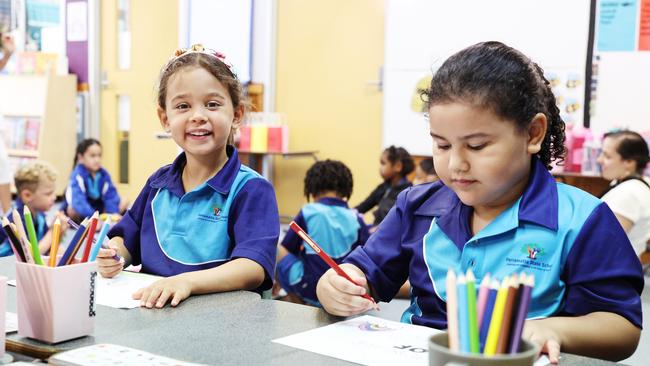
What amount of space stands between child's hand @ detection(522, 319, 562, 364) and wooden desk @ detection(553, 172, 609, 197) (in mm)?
3870

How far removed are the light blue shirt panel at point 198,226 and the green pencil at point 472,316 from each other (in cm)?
93

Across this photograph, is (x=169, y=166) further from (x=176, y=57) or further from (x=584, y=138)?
(x=584, y=138)

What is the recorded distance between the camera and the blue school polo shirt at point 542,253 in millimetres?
1096

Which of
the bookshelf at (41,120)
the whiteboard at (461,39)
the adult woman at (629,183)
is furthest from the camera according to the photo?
the bookshelf at (41,120)

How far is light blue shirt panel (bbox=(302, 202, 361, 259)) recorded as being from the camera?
10.3 feet

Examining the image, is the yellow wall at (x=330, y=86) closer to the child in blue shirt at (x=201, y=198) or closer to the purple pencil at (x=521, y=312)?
the child in blue shirt at (x=201, y=198)

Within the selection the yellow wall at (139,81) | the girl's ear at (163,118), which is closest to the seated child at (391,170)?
the yellow wall at (139,81)

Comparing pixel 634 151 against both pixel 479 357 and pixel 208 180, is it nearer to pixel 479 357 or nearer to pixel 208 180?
pixel 208 180

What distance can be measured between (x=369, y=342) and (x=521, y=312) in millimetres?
378

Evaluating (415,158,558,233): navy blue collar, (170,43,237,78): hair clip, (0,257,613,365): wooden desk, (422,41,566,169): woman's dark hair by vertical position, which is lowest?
(0,257,613,365): wooden desk

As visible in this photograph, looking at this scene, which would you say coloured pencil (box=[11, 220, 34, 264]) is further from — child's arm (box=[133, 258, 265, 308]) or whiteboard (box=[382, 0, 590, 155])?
whiteboard (box=[382, 0, 590, 155])

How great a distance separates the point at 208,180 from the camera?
1.58 m

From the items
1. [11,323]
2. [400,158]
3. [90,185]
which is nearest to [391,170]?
[400,158]

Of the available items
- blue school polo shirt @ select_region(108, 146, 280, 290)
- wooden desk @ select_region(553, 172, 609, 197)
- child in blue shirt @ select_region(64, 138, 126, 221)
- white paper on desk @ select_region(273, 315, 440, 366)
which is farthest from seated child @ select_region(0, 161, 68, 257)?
wooden desk @ select_region(553, 172, 609, 197)
